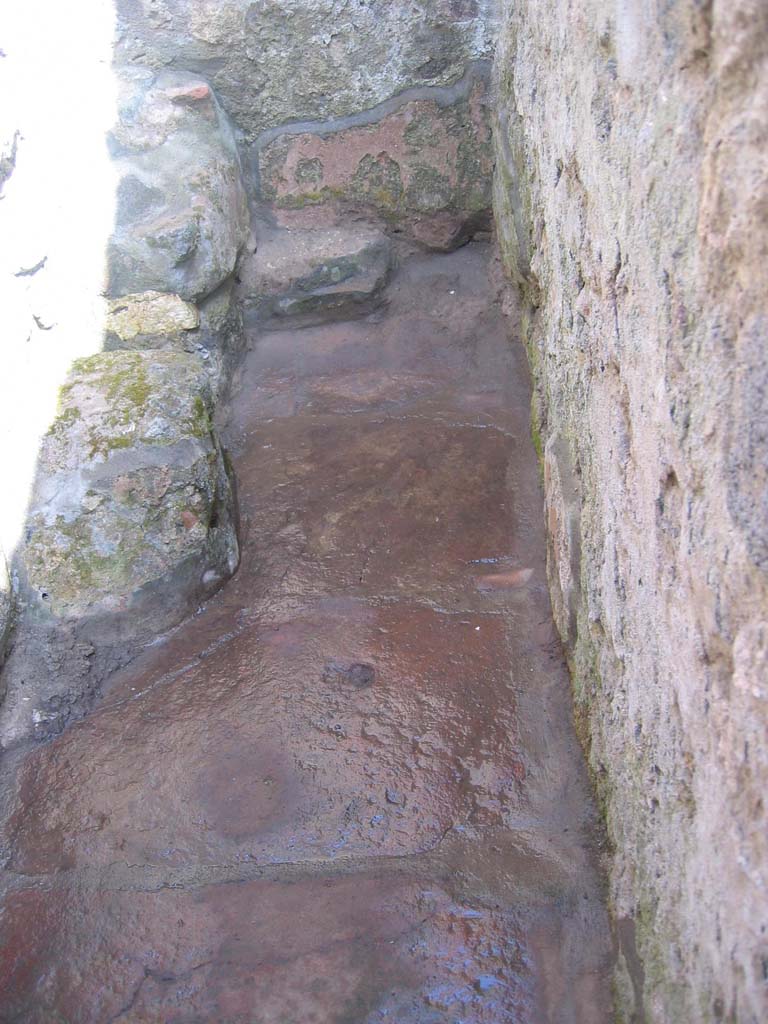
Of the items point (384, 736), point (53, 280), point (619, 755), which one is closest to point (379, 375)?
point (53, 280)

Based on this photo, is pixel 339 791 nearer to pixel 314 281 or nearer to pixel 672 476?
pixel 672 476

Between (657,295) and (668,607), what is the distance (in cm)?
35

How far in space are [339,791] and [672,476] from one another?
90 cm

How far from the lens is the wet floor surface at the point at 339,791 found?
134 centimetres

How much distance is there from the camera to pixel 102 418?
2191mm

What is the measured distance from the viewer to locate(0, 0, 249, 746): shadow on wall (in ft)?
6.51

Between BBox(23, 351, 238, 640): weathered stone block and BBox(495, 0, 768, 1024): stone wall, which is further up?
BBox(495, 0, 768, 1024): stone wall

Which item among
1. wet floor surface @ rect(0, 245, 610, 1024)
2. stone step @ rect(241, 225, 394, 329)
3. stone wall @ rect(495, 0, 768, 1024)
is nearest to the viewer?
stone wall @ rect(495, 0, 768, 1024)

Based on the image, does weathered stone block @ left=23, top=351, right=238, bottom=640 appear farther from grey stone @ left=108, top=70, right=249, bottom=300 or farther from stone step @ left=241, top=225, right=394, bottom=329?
stone step @ left=241, top=225, right=394, bottom=329

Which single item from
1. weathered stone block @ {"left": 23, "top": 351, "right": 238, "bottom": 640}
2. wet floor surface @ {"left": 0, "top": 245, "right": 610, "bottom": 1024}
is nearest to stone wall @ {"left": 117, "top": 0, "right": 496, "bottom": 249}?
wet floor surface @ {"left": 0, "top": 245, "right": 610, "bottom": 1024}

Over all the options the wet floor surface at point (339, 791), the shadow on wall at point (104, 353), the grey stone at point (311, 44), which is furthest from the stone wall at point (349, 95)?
the wet floor surface at point (339, 791)

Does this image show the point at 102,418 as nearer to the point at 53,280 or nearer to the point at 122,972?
the point at 53,280

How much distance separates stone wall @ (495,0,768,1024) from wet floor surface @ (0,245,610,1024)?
0.14 m

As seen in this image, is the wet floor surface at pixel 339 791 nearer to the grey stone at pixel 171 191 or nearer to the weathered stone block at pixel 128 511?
the weathered stone block at pixel 128 511
